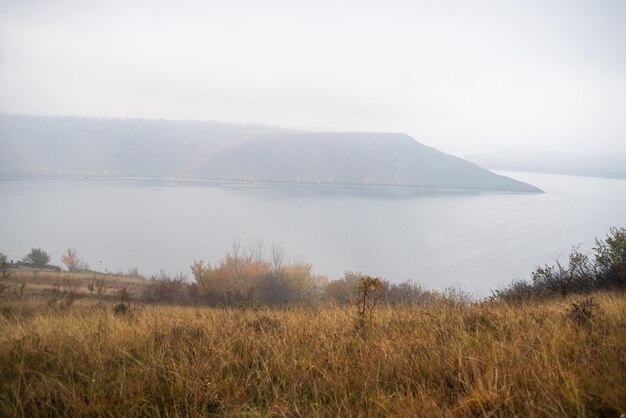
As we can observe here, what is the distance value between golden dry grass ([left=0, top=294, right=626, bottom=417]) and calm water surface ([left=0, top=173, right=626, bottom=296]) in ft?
148

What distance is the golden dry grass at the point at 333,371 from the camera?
2258mm

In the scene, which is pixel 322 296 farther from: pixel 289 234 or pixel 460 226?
pixel 460 226

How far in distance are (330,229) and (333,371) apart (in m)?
110

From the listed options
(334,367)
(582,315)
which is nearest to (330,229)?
(582,315)

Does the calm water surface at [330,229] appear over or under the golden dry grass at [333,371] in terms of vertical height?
under

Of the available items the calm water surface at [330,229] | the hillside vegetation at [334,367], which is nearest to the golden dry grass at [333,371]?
the hillside vegetation at [334,367]

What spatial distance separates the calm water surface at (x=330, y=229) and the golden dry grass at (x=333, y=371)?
44962mm

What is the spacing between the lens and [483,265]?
75.9 meters

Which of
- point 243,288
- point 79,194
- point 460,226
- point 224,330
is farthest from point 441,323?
point 79,194

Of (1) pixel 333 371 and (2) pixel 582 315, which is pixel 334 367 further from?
(2) pixel 582 315

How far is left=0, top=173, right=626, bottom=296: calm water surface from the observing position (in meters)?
78.2

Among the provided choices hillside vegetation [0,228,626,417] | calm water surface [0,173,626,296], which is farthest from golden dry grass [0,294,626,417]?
calm water surface [0,173,626,296]

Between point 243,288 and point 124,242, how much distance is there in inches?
2545

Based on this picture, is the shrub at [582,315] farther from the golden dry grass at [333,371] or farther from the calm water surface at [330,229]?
the calm water surface at [330,229]
